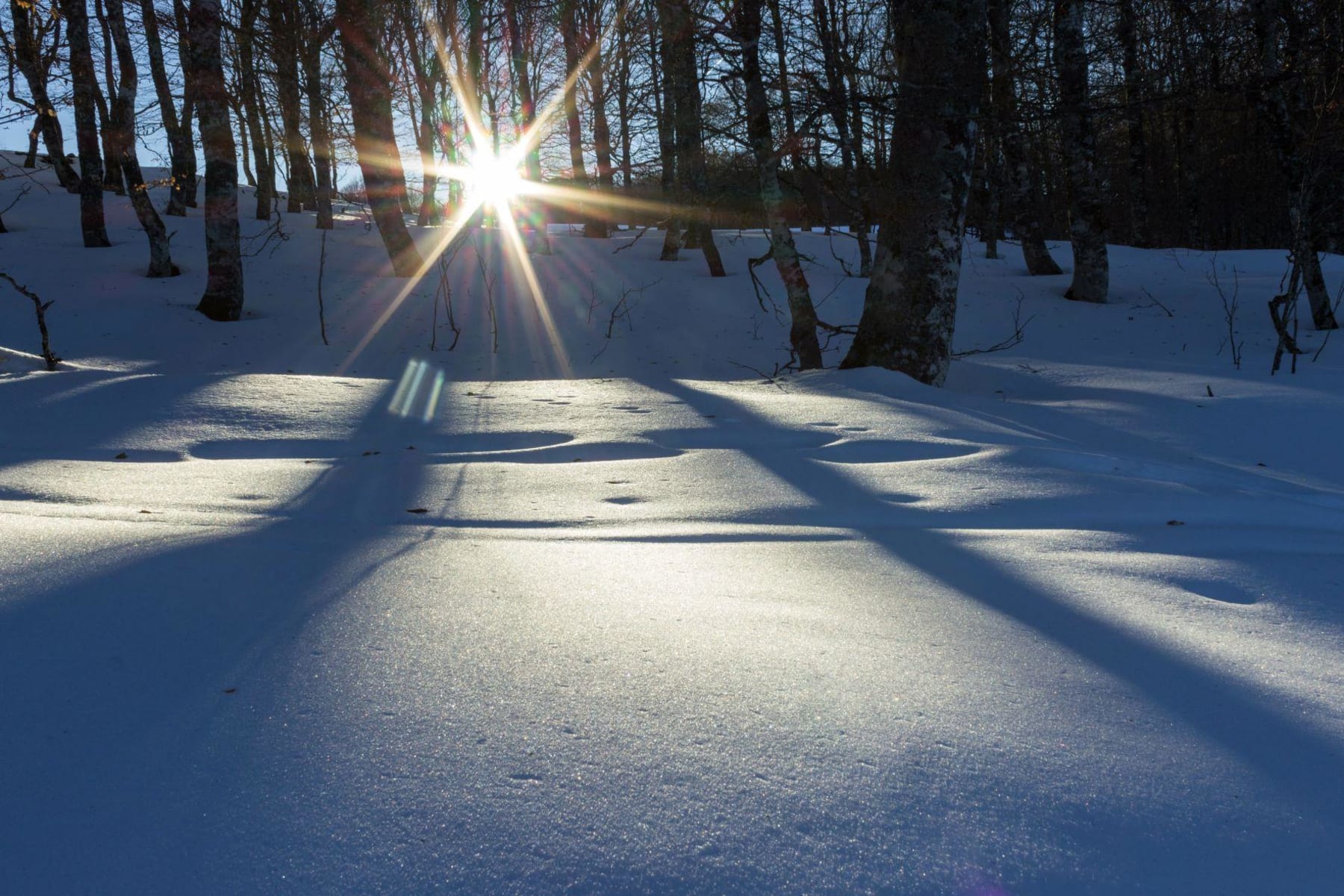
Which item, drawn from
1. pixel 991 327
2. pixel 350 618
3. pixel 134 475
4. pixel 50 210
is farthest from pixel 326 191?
pixel 350 618

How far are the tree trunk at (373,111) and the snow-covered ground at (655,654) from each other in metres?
6.57

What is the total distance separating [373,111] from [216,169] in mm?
2298

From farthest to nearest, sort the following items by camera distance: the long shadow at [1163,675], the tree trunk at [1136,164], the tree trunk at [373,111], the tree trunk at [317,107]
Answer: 1. the tree trunk at [1136,164]
2. the tree trunk at [317,107]
3. the tree trunk at [373,111]
4. the long shadow at [1163,675]

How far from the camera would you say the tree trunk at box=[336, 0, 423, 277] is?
9688mm

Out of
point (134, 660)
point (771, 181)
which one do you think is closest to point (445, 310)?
point (771, 181)

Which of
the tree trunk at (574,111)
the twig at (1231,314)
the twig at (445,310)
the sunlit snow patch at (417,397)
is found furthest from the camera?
the tree trunk at (574,111)

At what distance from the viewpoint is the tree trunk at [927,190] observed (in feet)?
16.7

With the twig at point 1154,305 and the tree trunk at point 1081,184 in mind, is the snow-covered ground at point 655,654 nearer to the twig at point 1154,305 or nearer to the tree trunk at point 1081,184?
the twig at point 1154,305

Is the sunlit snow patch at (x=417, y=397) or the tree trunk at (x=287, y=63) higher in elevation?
the tree trunk at (x=287, y=63)

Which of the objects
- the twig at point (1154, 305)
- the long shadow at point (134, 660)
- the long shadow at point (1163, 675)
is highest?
the twig at point (1154, 305)

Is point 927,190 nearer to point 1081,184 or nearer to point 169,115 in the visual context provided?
point 1081,184

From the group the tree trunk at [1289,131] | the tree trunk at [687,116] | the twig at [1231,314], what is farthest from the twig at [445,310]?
the tree trunk at [1289,131]

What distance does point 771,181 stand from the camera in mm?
6586

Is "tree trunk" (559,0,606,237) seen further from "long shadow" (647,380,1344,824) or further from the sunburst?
"long shadow" (647,380,1344,824)
